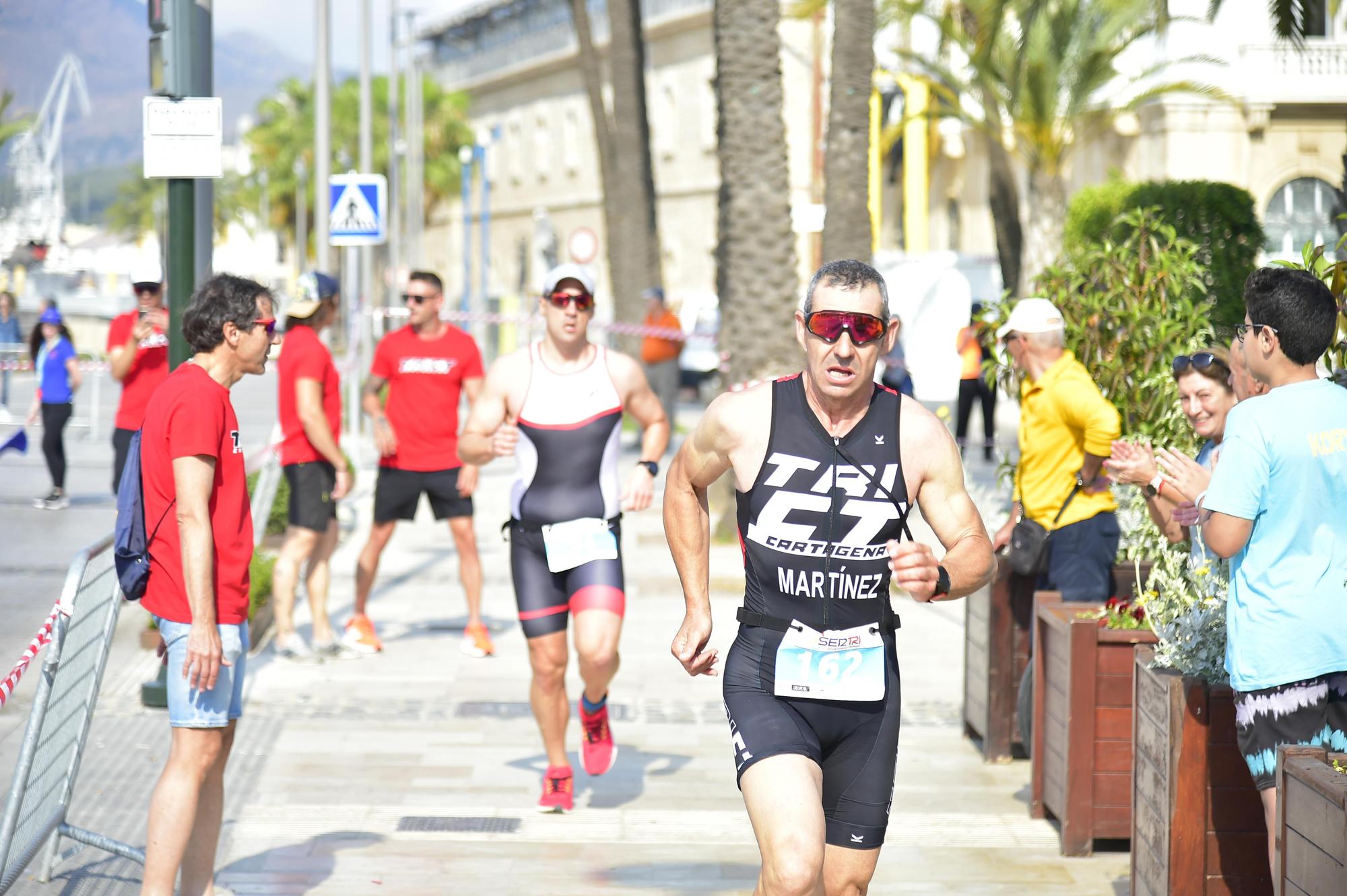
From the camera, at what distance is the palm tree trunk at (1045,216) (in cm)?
2714

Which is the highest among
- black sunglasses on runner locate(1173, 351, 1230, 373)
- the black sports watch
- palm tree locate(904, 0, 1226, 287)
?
palm tree locate(904, 0, 1226, 287)

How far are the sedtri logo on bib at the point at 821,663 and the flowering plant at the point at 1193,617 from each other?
46.3 inches

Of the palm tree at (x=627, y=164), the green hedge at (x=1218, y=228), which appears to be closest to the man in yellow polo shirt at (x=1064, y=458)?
the green hedge at (x=1218, y=228)

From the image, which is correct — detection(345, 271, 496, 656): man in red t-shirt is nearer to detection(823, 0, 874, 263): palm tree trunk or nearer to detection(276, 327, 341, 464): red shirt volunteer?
detection(276, 327, 341, 464): red shirt volunteer

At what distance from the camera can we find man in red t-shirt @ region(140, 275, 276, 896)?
477cm

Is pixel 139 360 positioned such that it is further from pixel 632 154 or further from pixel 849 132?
pixel 632 154

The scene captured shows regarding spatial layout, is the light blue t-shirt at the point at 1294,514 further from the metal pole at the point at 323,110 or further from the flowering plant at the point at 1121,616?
the metal pole at the point at 323,110

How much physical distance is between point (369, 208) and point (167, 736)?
9.67 metres

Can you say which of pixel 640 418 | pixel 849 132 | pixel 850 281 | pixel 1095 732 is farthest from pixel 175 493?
pixel 849 132

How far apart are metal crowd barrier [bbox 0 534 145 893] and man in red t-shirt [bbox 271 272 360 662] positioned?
11.5 feet

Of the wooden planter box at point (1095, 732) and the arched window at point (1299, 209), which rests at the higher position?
the arched window at point (1299, 209)

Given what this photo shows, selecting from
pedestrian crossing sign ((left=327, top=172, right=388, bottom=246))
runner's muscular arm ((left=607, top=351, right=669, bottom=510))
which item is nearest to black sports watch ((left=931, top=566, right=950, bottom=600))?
runner's muscular arm ((left=607, top=351, right=669, bottom=510))

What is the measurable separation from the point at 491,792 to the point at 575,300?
2.02 m

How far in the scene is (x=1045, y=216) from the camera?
27141mm
